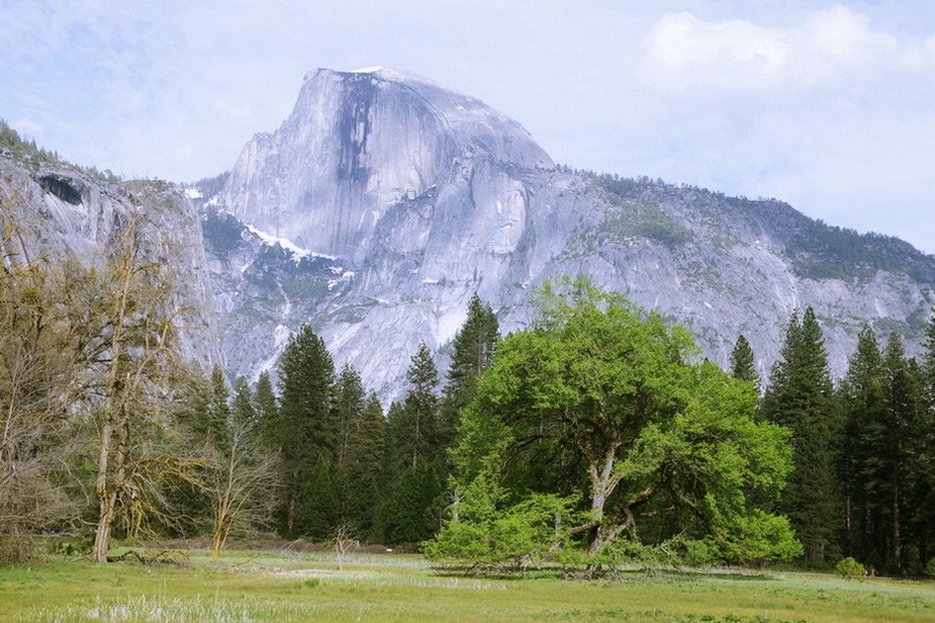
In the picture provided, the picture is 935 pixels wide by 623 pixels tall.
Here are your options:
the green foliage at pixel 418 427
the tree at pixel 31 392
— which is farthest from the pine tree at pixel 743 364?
the tree at pixel 31 392

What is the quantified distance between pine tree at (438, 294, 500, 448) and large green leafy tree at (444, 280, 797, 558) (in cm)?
3928

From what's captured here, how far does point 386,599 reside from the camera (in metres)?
21.6

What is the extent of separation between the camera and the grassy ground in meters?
16.8

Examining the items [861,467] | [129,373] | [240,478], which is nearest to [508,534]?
[129,373]

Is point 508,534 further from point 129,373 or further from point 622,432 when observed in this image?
point 129,373

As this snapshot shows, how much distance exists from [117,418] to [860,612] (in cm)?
A: 2707

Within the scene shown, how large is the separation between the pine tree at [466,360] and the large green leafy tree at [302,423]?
1211cm

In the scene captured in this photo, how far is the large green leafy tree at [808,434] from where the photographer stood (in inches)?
2372

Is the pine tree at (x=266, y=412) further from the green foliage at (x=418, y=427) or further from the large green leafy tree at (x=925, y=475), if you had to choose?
the large green leafy tree at (x=925, y=475)

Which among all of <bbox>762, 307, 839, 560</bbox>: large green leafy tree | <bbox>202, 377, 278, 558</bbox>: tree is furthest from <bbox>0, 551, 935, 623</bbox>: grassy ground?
<bbox>762, 307, 839, 560</bbox>: large green leafy tree

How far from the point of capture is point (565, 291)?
42344mm

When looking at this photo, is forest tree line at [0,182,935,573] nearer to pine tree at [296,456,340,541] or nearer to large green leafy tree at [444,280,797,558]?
large green leafy tree at [444,280,797,558]

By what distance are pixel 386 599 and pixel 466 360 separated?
6332cm

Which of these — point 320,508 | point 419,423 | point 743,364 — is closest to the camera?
point 320,508
